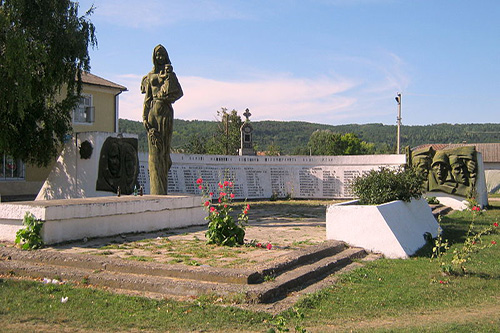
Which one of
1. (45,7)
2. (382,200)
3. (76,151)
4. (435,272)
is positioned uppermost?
(45,7)

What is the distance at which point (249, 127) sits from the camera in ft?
73.2

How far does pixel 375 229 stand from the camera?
8.24 metres

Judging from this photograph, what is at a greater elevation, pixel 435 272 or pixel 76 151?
pixel 76 151

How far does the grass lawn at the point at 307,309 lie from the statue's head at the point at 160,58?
6.32m

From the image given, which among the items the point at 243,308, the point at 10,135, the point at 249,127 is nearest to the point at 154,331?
the point at 243,308

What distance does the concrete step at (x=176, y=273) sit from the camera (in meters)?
5.40

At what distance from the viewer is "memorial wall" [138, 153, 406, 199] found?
19391mm

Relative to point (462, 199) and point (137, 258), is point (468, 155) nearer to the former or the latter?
point (462, 199)

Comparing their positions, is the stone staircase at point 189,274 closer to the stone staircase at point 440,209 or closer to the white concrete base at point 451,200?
the stone staircase at point 440,209

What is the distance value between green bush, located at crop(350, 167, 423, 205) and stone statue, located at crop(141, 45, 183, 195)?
4.14m

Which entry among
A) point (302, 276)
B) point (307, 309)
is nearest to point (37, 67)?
point (302, 276)

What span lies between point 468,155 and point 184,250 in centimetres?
1264

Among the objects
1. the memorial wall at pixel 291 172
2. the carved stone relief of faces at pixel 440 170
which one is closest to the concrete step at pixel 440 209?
the carved stone relief of faces at pixel 440 170

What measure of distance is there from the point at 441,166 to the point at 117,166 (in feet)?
35.6
